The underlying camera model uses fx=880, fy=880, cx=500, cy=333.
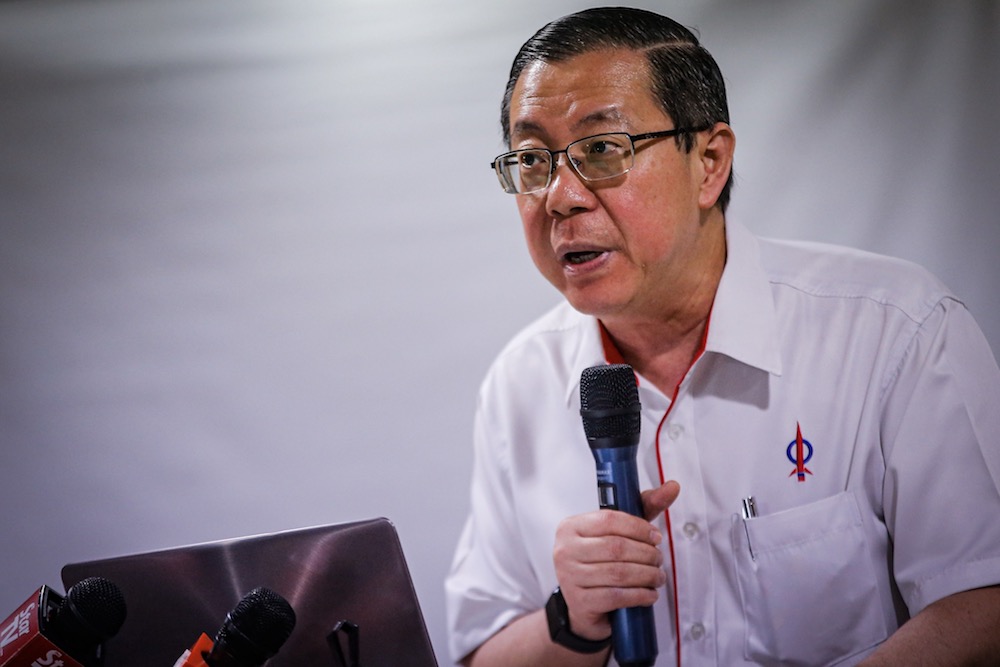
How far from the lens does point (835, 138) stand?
2195 millimetres

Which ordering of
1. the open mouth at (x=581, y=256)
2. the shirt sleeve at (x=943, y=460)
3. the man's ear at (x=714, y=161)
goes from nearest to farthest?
the shirt sleeve at (x=943, y=460) → the open mouth at (x=581, y=256) → the man's ear at (x=714, y=161)

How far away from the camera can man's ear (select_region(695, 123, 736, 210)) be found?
1.76 m

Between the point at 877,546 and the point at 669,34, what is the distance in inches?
41.9

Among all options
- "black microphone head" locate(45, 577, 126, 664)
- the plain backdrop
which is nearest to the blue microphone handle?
"black microphone head" locate(45, 577, 126, 664)

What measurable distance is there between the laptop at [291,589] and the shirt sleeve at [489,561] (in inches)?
Answer: 24.1

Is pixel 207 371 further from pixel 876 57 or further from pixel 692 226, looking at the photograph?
pixel 876 57

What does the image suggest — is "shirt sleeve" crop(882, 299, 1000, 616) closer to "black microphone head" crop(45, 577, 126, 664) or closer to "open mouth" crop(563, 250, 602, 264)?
"open mouth" crop(563, 250, 602, 264)

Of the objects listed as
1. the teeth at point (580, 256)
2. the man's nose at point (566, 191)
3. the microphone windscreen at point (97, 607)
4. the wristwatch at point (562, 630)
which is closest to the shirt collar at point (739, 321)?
the teeth at point (580, 256)

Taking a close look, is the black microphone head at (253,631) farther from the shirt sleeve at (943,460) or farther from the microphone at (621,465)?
the shirt sleeve at (943,460)

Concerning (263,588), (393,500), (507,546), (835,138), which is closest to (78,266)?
(393,500)

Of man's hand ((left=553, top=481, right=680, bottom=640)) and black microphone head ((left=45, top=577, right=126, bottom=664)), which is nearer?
black microphone head ((left=45, top=577, right=126, bottom=664))

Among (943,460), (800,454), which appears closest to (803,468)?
(800,454)

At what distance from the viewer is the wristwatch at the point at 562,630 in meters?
1.54

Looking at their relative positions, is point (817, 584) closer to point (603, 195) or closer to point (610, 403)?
point (610, 403)
